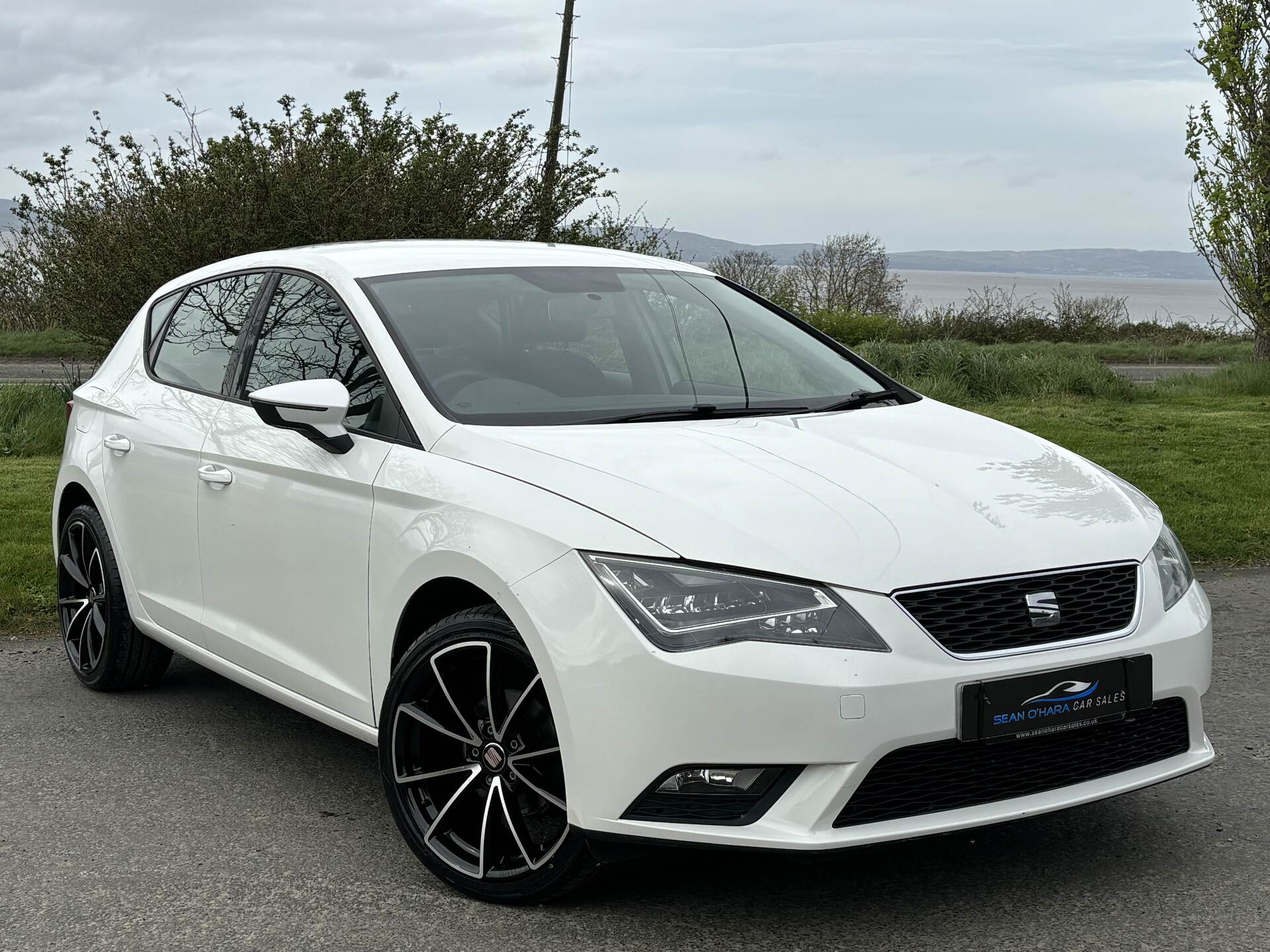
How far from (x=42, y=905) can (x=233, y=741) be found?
1.42 m

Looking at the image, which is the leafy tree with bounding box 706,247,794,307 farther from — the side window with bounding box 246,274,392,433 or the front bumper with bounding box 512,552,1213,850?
the front bumper with bounding box 512,552,1213,850

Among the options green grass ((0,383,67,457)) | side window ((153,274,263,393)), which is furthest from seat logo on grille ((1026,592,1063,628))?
green grass ((0,383,67,457))

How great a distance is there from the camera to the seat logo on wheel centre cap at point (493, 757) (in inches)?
136

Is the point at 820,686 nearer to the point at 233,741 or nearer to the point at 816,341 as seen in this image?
the point at 816,341

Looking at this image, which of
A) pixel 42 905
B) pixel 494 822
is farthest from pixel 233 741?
pixel 494 822

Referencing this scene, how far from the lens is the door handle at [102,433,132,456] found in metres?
5.10

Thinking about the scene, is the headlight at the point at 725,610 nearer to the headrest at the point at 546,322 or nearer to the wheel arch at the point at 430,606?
the wheel arch at the point at 430,606

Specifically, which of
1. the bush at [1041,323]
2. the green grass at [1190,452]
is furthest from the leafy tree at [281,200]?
the bush at [1041,323]

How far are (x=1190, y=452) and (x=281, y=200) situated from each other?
29.4 feet

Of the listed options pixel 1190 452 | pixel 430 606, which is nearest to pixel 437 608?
pixel 430 606

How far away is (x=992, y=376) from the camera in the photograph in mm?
16328

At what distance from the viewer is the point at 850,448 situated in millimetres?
3711

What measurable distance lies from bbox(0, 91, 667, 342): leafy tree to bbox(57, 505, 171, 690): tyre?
8591mm

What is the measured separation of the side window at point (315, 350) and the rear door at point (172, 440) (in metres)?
0.20
